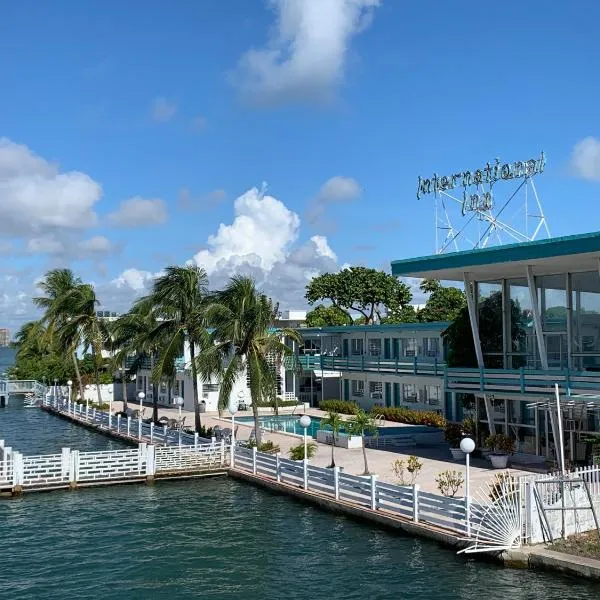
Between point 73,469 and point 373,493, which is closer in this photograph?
point 373,493

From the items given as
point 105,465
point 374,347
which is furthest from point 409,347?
point 105,465

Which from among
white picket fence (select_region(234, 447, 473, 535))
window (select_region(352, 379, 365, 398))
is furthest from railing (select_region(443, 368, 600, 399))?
window (select_region(352, 379, 365, 398))

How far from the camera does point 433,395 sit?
44.8 metres

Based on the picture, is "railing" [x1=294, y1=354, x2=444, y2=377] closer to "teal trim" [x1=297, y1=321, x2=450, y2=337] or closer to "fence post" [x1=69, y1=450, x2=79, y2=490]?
"teal trim" [x1=297, y1=321, x2=450, y2=337]

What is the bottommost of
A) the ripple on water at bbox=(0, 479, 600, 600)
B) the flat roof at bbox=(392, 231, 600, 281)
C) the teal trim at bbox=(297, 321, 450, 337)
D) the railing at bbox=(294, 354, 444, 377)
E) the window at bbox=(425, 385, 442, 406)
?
the ripple on water at bbox=(0, 479, 600, 600)

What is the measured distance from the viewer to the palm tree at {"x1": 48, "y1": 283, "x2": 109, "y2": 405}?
54.4 m

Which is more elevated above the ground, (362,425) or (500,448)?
(362,425)

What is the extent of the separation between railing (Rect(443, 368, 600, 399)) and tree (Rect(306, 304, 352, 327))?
53.2 m

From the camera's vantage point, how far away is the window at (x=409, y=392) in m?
46.4

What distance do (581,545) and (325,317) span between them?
2684 inches

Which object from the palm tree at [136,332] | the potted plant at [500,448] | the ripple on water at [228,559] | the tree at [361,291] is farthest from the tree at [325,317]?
the ripple on water at [228,559]

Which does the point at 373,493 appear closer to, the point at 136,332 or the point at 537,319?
the point at 537,319

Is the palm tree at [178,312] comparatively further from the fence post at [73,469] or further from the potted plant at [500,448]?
the potted plant at [500,448]

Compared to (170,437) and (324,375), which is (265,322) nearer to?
(170,437)
